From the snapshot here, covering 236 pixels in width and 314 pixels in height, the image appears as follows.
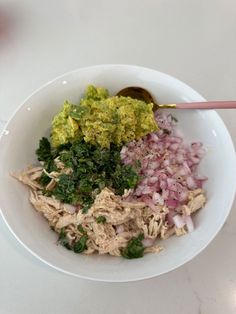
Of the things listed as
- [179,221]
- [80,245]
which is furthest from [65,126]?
[179,221]

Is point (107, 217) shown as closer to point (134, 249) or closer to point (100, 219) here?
point (100, 219)

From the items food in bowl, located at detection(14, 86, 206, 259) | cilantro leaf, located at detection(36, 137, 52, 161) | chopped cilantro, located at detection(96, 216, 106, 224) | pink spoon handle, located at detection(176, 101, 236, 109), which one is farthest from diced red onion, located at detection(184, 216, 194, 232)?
cilantro leaf, located at detection(36, 137, 52, 161)

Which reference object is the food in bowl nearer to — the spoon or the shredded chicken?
the shredded chicken

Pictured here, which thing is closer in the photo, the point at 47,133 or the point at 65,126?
the point at 65,126

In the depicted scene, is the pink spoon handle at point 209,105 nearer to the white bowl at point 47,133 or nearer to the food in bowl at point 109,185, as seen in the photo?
the white bowl at point 47,133

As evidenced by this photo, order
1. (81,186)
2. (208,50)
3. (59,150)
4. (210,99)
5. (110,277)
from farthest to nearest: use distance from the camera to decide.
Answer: (208,50)
(210,99)
(59,150)
(81,186)
(110,277)

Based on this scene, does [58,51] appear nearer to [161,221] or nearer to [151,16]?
[151,16]

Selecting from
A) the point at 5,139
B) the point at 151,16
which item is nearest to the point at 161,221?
the point at 5,139
